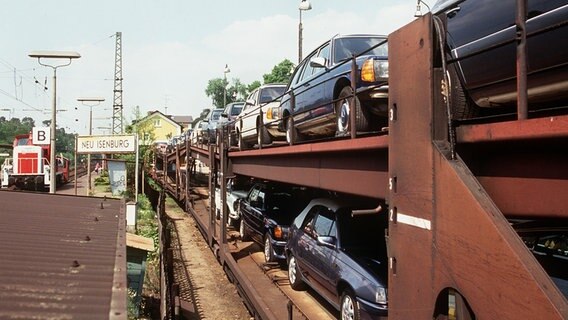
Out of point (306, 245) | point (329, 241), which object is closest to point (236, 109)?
point (306, 245)

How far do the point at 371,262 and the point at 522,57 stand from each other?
386cm

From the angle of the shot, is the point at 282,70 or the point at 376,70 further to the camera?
the point at 282,70

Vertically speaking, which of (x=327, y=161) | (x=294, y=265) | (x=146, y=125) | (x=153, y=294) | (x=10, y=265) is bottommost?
(x=153, y=294)

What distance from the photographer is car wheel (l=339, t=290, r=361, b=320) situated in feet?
19.1

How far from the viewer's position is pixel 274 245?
10062 mm

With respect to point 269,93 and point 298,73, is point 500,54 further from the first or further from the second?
point 269,93

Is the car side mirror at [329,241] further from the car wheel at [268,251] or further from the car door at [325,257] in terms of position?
the car wheel at [268,251]

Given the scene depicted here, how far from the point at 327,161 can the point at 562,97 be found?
10.5 feet

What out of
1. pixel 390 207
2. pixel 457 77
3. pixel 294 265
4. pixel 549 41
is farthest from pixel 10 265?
pixel 294 265

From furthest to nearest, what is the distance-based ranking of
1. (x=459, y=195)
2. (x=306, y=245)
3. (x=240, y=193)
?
1. (x=240, y=193)
2. (x=306, y=245)
3. (x=459, y=195)

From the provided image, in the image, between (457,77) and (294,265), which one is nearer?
(457,77)

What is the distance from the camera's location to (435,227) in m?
3.12

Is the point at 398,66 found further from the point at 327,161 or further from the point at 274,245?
the point at 274,245

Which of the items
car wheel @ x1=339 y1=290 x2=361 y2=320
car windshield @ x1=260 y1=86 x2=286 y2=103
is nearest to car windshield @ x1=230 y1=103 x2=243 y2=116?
car windshield @ x1=260 y1=86 x2=286 y2=103
